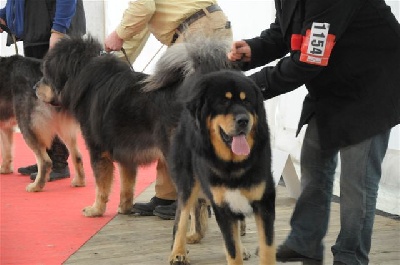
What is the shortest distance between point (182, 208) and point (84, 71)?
57.9 inches

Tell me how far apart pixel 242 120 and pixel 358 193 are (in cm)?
61

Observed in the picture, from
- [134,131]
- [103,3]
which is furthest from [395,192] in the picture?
[103,3]

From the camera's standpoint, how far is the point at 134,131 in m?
3.82

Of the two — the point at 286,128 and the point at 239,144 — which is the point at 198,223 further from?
the point at 286,128

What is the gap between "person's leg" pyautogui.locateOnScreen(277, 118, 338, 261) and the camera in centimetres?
279

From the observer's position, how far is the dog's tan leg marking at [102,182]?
4.16 metres

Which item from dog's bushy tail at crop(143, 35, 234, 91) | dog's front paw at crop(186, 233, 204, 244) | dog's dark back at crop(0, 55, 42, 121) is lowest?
dog's front paw at crop(186, 233, 204, 244)

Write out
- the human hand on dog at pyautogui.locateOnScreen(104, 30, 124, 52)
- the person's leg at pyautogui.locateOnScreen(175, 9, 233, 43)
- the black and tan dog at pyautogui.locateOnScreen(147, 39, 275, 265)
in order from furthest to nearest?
the human hand on dog at pyautogui.locateOnScreen(104, 30, 124, 52)
the person's leg at pyautogui.locateOnScreen(175, 9, 233, 43)
the black and tan dog at pyautogui.locateOnScreen(147, 39, 275, 265)

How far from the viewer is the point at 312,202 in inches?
112

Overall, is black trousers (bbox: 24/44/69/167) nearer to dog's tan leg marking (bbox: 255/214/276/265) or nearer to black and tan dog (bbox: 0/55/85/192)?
black and tan dog (bbox: 0/55/85/192)

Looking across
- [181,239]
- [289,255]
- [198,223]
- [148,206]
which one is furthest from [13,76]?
[289,255]

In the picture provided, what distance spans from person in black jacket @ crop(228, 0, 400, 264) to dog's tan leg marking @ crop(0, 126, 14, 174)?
365cm

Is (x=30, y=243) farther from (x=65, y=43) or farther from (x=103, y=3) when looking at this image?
(x=103, y=3)

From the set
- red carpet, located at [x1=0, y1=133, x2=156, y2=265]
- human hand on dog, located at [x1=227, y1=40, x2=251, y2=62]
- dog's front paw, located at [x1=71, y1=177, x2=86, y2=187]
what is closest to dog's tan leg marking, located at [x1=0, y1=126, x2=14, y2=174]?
red carpet, located at [x1=0, y1=133, x2=156, y2=265]
